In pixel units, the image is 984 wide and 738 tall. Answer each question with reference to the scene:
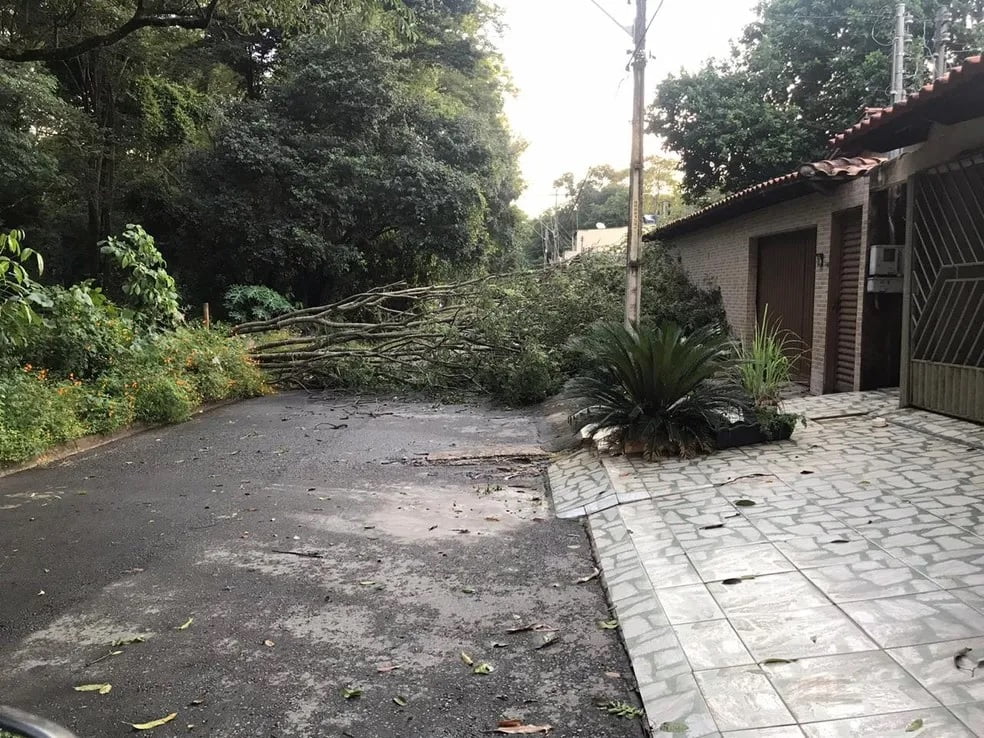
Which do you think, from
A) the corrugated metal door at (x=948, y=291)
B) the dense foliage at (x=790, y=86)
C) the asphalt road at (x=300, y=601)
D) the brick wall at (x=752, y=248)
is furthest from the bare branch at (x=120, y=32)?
the dense foliage at (x=790, y=86)

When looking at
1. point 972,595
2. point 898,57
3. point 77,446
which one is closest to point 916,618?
point 972,595

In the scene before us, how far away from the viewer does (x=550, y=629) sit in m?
3.73

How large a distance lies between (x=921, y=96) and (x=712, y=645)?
4802mm

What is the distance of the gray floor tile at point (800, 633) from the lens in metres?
3.08

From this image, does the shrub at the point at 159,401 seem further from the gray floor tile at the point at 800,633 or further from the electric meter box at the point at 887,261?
the electric meter box at the point at 887,261

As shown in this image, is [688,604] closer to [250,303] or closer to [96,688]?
[96,688]

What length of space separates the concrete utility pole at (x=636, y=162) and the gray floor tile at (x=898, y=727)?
660 centimetres

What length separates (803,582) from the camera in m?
3.77

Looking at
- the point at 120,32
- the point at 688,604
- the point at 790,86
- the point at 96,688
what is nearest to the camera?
the point at 96,688

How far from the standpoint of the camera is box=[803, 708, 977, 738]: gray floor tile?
7.99 feet

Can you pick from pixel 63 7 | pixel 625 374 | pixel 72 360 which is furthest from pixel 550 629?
pixel 63 7

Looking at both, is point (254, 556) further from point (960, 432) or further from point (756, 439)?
point (960, 432)

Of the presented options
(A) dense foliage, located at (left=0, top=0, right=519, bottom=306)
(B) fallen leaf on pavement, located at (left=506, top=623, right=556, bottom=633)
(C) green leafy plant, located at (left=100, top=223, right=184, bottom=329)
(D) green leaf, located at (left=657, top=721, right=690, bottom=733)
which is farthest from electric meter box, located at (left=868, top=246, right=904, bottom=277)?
(A) dense foliage, located at (left=0, top=0, right=519, bottom=306)

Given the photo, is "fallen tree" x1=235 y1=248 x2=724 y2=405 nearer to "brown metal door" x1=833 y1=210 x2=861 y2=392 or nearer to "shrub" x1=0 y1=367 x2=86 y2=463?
"brown metal door" x1=833 y1=210 x2=861 y2=392
